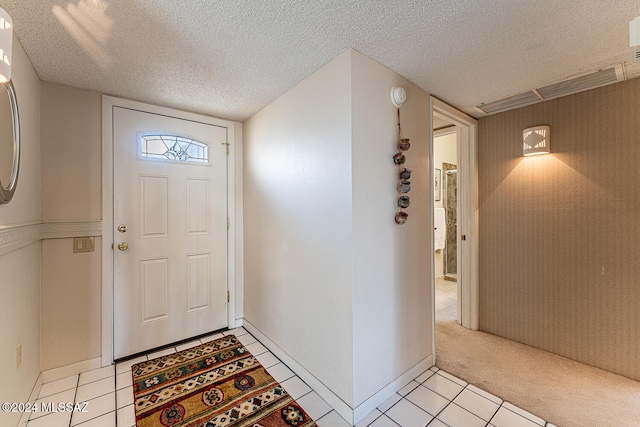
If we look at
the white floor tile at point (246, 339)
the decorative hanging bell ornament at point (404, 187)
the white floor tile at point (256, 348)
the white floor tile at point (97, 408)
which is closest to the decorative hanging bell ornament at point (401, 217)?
the decorative hanging bell ornament at point (404, 187)

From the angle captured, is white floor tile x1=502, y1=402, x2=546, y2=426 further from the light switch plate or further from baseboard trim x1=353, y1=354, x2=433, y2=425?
the light switch plate

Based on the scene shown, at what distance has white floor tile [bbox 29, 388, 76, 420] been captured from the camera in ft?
5.21

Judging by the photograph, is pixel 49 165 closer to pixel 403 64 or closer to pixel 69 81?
pixel 69 81

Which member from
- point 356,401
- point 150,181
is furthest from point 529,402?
point 150,181

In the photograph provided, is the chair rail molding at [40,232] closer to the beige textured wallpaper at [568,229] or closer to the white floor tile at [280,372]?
the white floor tile at [280,372]

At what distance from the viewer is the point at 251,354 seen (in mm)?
2262

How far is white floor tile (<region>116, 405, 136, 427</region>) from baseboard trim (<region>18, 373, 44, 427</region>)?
0.45 meters

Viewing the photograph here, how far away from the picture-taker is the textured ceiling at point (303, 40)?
4.08ft

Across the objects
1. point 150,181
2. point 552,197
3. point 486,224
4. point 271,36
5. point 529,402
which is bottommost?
point 529,402

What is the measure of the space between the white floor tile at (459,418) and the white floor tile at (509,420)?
8 centimetres

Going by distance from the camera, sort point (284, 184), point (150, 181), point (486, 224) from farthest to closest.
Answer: point (486, 224), point (150, 181), point (284, 184)

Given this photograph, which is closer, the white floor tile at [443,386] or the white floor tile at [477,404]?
the white floor tile at [477,404]

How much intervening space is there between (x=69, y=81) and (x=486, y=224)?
147 inches

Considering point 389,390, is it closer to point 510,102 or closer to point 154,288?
point 154,288
